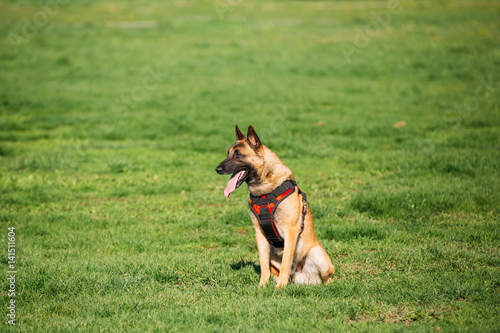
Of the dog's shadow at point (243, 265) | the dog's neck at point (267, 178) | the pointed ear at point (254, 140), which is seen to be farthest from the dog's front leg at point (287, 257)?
the pointed ear at point (254, 140)

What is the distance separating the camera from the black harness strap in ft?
19.5

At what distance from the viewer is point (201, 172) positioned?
1127 centimetres

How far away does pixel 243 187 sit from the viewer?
10.4 metres

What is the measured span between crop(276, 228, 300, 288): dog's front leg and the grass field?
0.17 m

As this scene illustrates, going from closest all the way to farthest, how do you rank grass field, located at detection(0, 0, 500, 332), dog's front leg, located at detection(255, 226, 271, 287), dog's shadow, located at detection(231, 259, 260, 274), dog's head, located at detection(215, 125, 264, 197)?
grass field, located at detection(0, 0, 500, 332) < dog's head, located at detection(215, 125, 264, 197) < dog's front leg, located at detection(255, 226, 271, 287) < dog's shadow, located at detection(231, 259, 260, 274)

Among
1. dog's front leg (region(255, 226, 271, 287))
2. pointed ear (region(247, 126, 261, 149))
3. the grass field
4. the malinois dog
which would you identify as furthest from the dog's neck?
the grass field

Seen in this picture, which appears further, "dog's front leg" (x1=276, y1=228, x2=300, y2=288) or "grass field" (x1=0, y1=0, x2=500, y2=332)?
"dog's front leg" (x1=276, y1=228, x2=300, y2=288)

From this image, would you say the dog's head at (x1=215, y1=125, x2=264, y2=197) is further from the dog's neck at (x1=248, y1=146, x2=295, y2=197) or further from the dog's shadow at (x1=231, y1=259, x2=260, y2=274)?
the dog's shadow at (x1=231, y1=259, x2=260, y2=274)

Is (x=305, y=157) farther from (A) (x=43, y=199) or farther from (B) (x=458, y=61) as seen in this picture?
(B) (x=458, y=61)

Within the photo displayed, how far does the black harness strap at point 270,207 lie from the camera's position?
5.93 metres

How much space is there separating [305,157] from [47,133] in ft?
25.2

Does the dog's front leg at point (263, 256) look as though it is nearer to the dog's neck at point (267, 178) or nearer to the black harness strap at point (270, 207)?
the black harness strap at point (270, 207)

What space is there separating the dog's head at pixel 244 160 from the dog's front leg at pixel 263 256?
2.21 ft

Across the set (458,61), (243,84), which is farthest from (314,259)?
(458,61)
